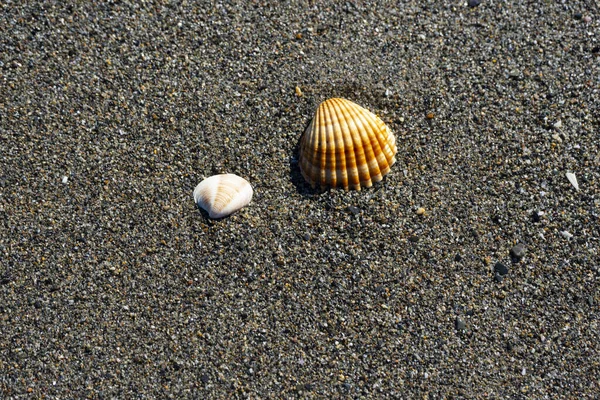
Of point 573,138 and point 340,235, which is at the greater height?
point 573,138

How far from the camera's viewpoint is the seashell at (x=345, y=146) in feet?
8.29

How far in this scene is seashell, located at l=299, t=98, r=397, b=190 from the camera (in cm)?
253

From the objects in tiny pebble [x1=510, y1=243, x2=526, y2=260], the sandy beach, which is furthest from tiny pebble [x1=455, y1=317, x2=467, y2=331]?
tiny pebble [x1=510, y1=243, x2=526, y2=260]

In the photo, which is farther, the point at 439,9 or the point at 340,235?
the point at 439,9

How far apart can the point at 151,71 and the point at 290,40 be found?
0.77 meters

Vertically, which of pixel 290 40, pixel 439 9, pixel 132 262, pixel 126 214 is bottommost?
pixel 132 262

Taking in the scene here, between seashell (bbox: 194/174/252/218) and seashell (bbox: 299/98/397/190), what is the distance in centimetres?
35

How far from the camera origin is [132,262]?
2.58 meters

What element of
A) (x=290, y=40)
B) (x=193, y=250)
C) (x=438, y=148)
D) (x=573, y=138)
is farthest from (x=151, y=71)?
(x=573, y=138)

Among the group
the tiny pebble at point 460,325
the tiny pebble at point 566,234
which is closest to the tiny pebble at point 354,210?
the tiny pebble at point 460,325

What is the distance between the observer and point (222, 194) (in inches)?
99.8

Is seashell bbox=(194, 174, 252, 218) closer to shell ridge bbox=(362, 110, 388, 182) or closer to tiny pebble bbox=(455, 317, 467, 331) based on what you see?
shell ridge bbox=(362, 110, 388, 182)

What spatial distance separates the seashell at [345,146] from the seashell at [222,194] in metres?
0.35

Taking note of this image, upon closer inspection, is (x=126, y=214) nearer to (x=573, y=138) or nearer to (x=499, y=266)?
(x=499, y=266)
